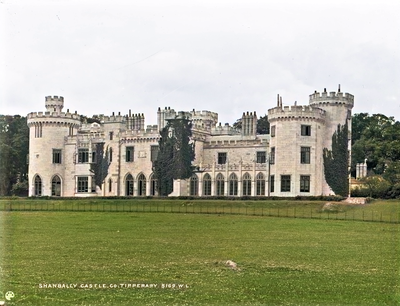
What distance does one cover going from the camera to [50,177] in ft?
242

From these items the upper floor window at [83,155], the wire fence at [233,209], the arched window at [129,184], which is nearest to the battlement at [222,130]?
the arched window at [129,184]

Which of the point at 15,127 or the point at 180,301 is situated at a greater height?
the point at 15,127

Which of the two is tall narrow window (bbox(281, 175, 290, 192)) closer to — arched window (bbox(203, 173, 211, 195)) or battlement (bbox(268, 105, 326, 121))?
battlement (bbox(268, 105, 326, 121))

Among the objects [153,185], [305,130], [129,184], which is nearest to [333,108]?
[305,130]

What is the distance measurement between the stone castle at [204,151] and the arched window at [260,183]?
89 millimetres

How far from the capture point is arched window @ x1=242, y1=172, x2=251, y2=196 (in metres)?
63.8

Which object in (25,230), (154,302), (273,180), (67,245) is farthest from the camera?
(273,180)

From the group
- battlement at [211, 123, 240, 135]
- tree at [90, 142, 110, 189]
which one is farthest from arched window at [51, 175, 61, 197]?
battlement at [211, 123, 240, 135]

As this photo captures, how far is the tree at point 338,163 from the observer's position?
62.7m

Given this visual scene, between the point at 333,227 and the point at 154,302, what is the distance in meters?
21.8

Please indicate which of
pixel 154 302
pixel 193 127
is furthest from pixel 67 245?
pixel 193 127

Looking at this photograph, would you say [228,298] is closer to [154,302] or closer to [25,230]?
[154,302]

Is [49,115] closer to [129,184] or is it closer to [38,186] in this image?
[38,186]

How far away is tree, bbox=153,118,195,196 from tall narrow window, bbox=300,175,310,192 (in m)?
11.0
